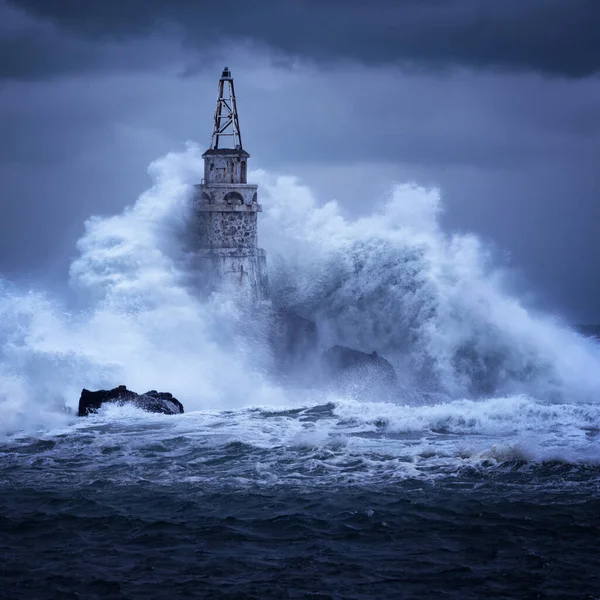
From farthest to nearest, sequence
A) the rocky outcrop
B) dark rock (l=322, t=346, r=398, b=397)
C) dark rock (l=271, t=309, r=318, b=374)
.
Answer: dark rock (l=271, t=309, r=318, b=374)
the rocky outcrop
dark rock (l=322, t=346, r=398, b=397)

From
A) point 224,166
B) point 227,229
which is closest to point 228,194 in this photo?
→ point 224,166

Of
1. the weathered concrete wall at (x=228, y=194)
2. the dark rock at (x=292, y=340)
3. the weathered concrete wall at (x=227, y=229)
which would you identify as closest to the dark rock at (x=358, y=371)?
the dark rock at (x=292, y=340)

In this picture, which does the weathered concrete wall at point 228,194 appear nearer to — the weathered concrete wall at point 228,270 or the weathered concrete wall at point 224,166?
the weathered concrete wall at point 224,166

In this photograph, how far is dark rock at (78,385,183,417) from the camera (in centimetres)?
2875

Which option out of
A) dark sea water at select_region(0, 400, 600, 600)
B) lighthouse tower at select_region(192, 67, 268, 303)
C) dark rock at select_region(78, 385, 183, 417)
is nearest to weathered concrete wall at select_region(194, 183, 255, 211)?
lighthouse tower at select_region(192, 67, 268, 303)

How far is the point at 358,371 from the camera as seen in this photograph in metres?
37.6

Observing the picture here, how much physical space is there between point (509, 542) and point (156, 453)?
10.1 metres

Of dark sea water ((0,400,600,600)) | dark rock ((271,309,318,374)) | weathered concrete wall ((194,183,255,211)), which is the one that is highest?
weathered concrete wall ((194,183,255,211))

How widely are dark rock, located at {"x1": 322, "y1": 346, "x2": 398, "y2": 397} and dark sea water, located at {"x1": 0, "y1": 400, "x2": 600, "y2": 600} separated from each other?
9628 millimetres

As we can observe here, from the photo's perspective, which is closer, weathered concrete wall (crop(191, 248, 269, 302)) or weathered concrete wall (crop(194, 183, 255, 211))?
weathered concrete wall (crop(194, 183, 255, 211))

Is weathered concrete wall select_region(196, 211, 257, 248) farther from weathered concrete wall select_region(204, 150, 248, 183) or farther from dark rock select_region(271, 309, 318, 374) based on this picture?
dark rock select_region(271, 309, 318, 374)

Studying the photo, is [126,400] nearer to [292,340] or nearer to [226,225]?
[226,225]

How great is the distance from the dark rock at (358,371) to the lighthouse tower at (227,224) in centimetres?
448

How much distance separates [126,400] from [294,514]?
12462 millimetres
